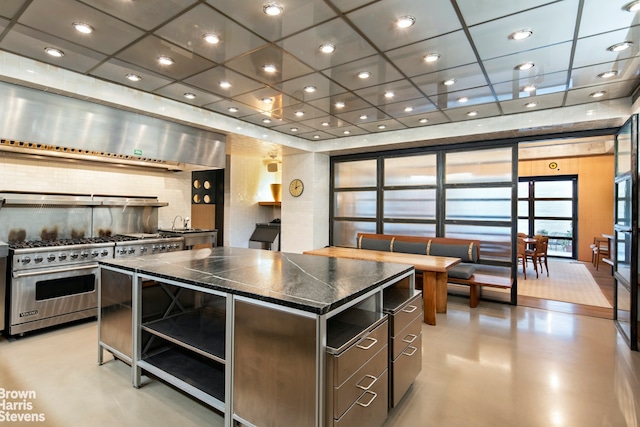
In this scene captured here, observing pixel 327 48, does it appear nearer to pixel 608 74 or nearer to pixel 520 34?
pixel 520 34

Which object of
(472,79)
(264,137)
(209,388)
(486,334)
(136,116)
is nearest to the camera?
(209,388)

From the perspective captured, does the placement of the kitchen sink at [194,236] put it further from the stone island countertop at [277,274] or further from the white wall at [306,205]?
the white wall at [306,205]

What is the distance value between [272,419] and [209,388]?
2.09 feet

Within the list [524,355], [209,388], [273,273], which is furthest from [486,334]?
[209,388]

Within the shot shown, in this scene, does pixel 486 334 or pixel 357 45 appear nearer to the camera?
pixel 357 45

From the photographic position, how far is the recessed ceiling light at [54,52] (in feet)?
9.12

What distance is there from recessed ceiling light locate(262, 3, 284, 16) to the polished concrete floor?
273 centimetres

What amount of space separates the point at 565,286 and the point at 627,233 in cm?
298

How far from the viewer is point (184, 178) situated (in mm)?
5617

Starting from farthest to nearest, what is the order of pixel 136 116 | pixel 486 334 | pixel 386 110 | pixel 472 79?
pixel 386 110
pixel 136 116
pixel 486 334
pixel 472 79

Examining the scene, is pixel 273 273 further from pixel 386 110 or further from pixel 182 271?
pixel 386 110

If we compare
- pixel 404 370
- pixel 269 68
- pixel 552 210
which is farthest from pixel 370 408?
pixel 552 210

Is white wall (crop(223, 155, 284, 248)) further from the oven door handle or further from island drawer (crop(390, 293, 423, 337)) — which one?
island drawer (crop(390, 293, 423, 337))

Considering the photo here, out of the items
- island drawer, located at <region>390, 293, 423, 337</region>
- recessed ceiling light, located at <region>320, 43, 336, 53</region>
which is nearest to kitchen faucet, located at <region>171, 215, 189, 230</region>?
recessed ceiling light, located at <region>320, 43, 336, 53</region>
